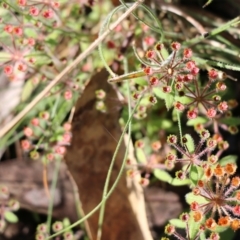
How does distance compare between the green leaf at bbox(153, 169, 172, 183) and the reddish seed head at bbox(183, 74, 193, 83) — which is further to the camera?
the green leaf at bbox(153, 169, 172, 183)

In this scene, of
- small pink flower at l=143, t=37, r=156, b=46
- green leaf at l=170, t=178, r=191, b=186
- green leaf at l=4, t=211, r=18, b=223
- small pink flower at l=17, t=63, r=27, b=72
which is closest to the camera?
green leaf at l=170, t=178, r=191, b=186

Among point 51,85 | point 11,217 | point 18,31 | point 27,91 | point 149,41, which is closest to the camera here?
point 51,85

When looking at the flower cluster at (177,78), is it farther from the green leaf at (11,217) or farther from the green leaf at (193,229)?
the green leaf at (11,217)

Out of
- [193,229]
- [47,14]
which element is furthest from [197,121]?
[47,14]

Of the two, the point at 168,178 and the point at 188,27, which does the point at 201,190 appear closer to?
the point at 168,178

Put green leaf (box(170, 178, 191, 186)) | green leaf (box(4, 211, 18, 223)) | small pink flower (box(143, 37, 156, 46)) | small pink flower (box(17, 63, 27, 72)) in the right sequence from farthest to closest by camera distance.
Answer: green leaf (box(4, 211, 18, 223)) < small pink flower (box(143, 37, 156, 46)) < small pink flower (box(17, 63, 27, 72)) < green leaf (box(170, 178, 191, 186))

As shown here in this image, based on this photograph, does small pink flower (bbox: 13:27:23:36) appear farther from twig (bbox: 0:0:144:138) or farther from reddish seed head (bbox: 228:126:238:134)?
reddish seed head (bbox: 228:126:238:134)

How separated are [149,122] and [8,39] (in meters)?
0.72

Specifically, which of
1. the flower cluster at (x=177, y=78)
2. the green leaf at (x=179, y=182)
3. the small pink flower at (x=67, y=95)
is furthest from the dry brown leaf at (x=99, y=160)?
the flower cluster at (x=177, y=78)

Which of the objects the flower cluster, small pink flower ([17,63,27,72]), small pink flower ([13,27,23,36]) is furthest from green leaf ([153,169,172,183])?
small pink flower ([13,27,23,36])

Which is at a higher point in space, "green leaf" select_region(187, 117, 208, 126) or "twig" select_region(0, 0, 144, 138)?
"twig" select_region(0, 0, 144, 138)

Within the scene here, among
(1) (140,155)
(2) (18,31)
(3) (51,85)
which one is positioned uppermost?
(2) (18,31)

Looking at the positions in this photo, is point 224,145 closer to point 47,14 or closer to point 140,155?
point 140,155

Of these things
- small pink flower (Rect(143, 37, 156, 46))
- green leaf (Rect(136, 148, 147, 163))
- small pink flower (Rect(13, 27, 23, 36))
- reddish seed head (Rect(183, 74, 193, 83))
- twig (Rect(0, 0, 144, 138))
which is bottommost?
green leaf (Rect(136, 148, 147, 163))
